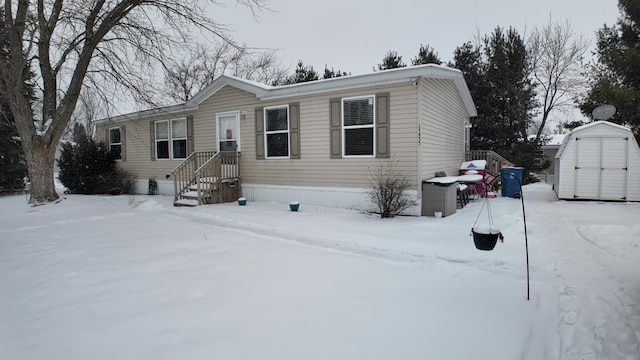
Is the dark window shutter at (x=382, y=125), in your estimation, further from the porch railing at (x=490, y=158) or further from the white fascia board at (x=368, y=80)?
the porch railing at (x=490, y=158)

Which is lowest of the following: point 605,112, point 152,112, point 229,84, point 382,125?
point 382,125

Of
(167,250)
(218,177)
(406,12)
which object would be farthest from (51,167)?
(406,12)

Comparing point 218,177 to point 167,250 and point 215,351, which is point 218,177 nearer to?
point 167,250

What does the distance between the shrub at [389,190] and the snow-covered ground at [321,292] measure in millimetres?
787

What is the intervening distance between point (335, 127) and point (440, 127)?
2835mm

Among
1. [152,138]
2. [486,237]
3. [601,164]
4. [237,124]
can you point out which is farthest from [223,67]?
[486,237]

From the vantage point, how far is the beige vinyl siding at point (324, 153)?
24.1ft

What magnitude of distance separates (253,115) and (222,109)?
1.27 m

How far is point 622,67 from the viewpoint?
38.4 feet

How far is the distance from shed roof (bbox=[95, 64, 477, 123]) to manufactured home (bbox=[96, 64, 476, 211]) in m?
0.02

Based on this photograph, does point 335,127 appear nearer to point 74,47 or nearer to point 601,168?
point 601,168

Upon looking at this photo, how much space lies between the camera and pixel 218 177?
9.52 meters

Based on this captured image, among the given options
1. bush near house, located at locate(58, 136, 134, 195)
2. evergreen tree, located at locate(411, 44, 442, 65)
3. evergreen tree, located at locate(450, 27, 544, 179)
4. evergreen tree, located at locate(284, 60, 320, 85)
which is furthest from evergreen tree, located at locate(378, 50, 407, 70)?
bush near house, located at locate(58, 136, 134, 195)

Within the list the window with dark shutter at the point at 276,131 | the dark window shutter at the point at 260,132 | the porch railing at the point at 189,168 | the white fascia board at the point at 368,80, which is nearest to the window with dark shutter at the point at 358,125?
the white fascia board at the point at 368,80
